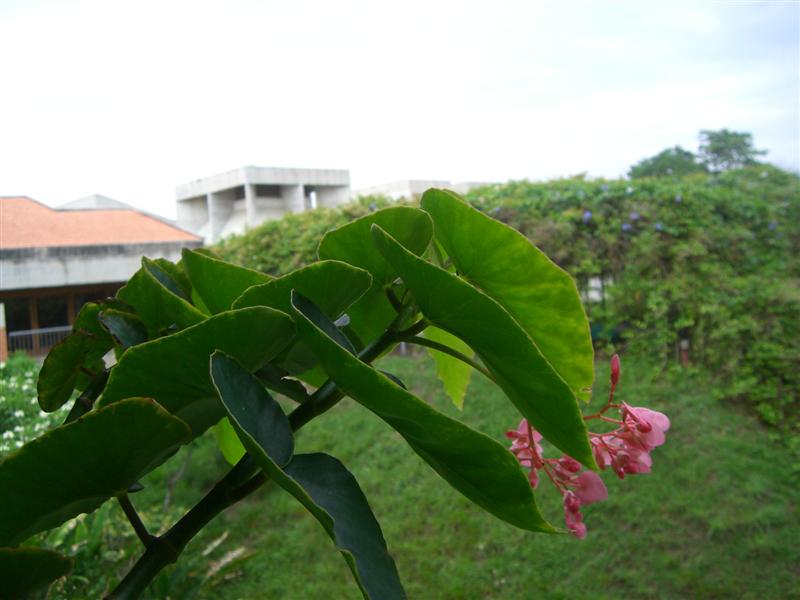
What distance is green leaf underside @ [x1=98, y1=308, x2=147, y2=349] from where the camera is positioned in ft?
1.06

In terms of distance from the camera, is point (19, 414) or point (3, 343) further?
point (3, 343)

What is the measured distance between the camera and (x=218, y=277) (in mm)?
328

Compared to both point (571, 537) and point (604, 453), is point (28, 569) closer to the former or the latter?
point (604, 453)

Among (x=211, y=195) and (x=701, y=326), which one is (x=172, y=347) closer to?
(x=701, y=326)

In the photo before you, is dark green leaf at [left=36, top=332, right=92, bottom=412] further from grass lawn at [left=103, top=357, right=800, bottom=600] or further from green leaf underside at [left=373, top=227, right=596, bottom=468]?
grass lawn at [left=103, top=357, right=800, bottom=600]

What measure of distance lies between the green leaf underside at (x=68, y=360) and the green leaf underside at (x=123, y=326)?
2cm

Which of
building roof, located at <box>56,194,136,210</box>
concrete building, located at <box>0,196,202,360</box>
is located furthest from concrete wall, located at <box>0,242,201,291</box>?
building roof, located at <box>56,194,136,210</box>

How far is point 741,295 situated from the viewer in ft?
11.3

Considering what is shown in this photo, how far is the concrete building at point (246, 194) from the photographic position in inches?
292

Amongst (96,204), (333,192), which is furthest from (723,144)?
(96,204)

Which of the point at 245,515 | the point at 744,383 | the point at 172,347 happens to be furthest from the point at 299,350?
the point at 744,383

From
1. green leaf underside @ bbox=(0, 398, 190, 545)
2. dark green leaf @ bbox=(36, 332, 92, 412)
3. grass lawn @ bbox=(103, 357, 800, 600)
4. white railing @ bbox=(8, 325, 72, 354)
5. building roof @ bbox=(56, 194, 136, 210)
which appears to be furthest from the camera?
building roof @ bbox=(56, 194, 136, 210)

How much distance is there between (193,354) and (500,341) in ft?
0.39

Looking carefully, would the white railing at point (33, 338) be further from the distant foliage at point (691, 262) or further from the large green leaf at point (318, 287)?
the large green leaf at point (318, 287)
